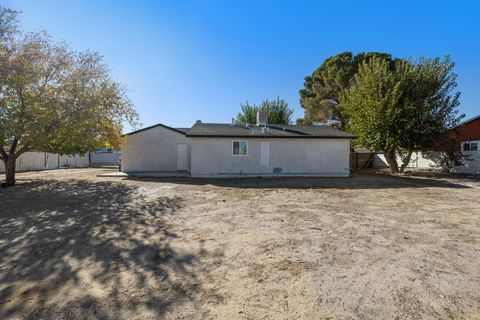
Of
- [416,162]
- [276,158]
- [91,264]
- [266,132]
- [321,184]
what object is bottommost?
[91,264]

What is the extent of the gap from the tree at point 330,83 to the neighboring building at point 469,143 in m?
8.94

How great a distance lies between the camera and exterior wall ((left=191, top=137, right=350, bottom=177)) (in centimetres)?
1555

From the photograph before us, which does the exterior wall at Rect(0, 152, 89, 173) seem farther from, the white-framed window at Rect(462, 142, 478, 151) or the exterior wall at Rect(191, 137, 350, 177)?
the white-framed window at Rect(462, 142, 478, 151)

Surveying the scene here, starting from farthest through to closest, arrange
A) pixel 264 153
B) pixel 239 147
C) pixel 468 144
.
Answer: pixel 468 144, pixel 264 153, pixel 239 147

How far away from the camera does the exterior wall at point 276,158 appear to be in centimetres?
1555

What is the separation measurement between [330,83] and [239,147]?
14146 millimetres

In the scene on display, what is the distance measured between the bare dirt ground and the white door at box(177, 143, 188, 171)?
11.1 meters

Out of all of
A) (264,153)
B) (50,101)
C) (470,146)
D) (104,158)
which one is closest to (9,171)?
(50,101)

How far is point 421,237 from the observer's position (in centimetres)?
505

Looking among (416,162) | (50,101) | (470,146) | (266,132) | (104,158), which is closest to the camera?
(50,101)

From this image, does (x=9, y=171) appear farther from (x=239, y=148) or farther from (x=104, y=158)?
(x=104, y=158)

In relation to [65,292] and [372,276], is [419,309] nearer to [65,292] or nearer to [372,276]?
[372,276]

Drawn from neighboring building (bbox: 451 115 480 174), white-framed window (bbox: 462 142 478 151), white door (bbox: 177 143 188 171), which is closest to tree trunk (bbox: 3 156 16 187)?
white door (bbox: 177 143 188 171)

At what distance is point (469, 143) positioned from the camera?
18422 millimetres
